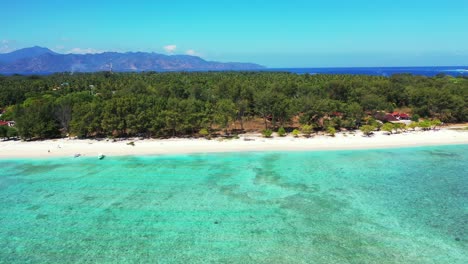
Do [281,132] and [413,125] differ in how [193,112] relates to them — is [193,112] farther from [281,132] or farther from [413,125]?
[413,125]

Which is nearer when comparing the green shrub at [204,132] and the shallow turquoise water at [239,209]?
the shallow turquoise water at [239,209]

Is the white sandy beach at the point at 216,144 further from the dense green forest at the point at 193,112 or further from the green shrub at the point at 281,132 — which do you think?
the dense green forest at the point at 193,112

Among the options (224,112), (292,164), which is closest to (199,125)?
(224,112)

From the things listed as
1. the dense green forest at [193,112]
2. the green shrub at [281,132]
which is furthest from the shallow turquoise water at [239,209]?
the dense green forest at [193,112]

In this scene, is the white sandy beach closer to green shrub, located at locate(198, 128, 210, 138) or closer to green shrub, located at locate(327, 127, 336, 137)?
green shrub, located at locate(327, 127, 336, 137)

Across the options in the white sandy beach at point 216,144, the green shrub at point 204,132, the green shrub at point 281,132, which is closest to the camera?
the white sandy beach at point 216,144

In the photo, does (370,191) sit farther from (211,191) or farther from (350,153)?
(211,191)

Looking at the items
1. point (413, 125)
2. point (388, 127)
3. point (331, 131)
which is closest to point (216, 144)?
point (331, 131)

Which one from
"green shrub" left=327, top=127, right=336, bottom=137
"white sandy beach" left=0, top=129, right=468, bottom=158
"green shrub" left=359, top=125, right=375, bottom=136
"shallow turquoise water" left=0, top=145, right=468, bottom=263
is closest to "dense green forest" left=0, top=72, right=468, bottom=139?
"green shrub" left=327, top=127, right=336, bottom=137
